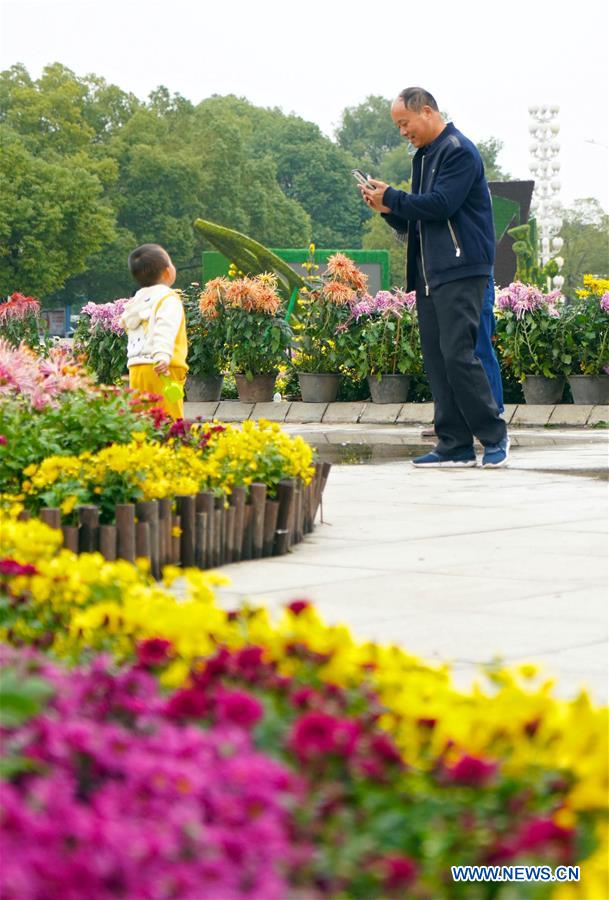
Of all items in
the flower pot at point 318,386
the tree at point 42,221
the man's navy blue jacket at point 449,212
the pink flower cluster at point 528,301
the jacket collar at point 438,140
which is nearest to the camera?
the man's navy blue jacket at point 449,212

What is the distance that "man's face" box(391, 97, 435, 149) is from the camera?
1048 cm

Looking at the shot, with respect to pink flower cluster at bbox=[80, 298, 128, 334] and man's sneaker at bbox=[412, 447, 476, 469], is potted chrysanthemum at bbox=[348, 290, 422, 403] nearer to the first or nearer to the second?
pink flower cluster at bbox=[80, 298, 128, 334]

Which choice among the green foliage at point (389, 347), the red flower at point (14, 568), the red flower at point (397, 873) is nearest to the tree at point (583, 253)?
the green foliage at point (389, 347)

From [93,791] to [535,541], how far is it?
17.0 feet

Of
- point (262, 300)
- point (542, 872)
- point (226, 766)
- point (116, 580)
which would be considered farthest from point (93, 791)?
point (262, 300)

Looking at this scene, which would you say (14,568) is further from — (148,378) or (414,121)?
(414,121)

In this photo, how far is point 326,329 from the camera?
706 inches

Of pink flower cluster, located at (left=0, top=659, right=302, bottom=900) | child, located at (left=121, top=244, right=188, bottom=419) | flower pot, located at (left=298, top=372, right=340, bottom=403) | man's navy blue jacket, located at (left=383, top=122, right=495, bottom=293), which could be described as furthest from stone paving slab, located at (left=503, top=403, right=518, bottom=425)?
pink flower cluster, located at (left=0, top=659, right=302, bottom=900)

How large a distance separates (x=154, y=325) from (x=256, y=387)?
28.7ft

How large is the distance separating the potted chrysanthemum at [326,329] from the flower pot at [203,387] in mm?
1143

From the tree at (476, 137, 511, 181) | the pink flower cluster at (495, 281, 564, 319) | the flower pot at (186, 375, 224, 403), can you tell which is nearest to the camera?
the pink flower cluster at (495, 281, 564, 319)

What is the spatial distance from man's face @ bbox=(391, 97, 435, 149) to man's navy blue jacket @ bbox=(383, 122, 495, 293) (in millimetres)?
114

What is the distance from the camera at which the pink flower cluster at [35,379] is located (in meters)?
7.46

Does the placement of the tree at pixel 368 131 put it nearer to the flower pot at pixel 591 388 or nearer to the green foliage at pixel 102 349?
the green foliage at pixel 102 349
